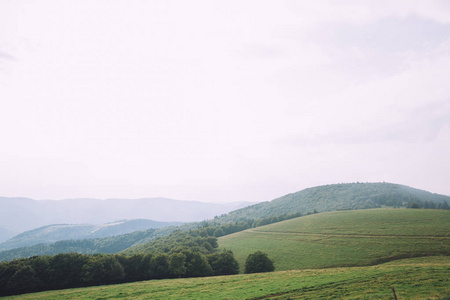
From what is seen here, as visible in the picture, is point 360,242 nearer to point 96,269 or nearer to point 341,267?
point 341,267

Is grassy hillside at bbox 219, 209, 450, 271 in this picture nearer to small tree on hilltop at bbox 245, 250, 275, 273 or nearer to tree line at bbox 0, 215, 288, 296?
small tree on hilltop at bbox 245, 250, 275, 273

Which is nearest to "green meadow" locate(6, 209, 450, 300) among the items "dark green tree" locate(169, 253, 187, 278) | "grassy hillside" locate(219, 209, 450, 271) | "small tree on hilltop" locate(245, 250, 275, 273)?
"grassy hillside" locate(219, 209, 450, 271)

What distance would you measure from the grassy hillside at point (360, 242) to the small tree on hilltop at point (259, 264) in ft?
9.49

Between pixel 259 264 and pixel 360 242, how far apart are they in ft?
101

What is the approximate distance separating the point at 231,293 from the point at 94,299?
857 inches

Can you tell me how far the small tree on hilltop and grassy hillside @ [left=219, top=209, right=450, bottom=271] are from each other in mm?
2892

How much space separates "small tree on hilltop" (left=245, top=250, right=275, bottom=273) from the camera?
207ft

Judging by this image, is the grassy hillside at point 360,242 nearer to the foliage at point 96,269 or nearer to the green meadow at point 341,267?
the green meadow at point 341,267

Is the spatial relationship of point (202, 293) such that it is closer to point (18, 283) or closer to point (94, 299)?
point (94, 299)

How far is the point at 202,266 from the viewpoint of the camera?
6581 centimetres

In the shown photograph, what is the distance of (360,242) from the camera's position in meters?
69.2

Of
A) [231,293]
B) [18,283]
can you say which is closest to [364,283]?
[231,293]

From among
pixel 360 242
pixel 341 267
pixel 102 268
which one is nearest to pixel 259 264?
pixel 341 267

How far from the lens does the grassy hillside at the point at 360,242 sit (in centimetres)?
5737
